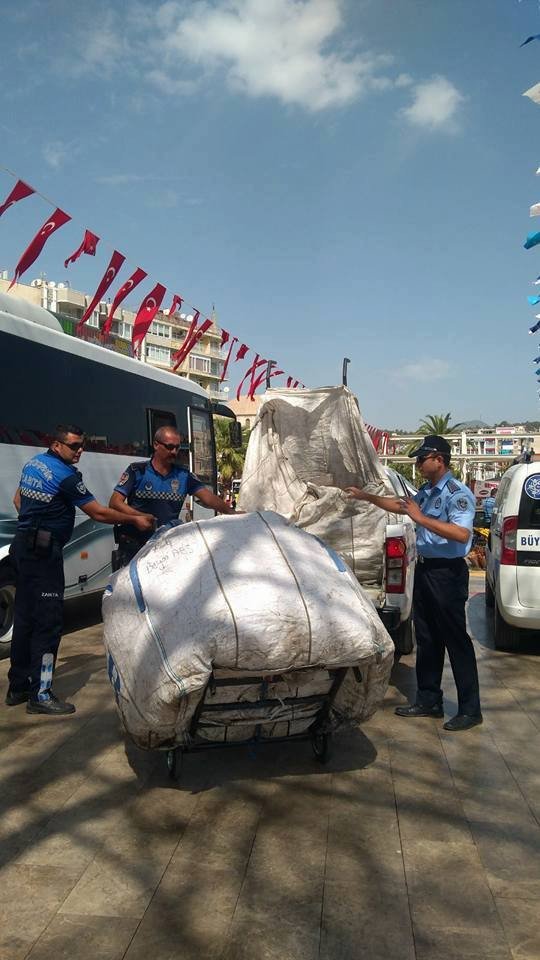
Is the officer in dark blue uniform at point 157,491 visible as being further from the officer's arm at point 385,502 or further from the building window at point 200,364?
the building window at point 200,364

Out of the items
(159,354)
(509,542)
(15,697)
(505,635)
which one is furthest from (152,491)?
(159,354)

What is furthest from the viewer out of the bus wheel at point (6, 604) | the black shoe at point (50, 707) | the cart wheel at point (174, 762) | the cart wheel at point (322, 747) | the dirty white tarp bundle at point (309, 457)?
the bus wheel at point (6, 604)

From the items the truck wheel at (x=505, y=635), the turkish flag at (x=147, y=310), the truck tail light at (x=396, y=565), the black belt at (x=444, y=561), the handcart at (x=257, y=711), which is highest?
the turkish flag at (x=147, y=310)

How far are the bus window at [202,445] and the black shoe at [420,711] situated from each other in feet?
25.9

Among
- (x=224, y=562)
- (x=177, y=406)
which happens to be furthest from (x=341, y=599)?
(x=177, y=406)

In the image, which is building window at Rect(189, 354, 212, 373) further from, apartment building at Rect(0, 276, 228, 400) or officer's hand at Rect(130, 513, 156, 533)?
officer's hand at Rect(130, 513, 156, 533)

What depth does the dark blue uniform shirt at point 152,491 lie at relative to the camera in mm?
5176

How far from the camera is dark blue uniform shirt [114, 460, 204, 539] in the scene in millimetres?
5176

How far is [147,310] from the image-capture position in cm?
1638

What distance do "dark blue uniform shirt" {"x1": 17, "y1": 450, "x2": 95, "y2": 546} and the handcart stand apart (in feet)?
6.28

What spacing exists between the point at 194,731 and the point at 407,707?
2.15 meters

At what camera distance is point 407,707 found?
Answer: 511 cm

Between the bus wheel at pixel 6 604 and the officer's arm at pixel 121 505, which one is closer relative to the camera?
the officer's arm at pixel 121 505

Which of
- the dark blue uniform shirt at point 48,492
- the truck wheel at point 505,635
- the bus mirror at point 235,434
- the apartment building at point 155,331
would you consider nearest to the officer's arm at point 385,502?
the dark blue uniform shirt at point 48,492
